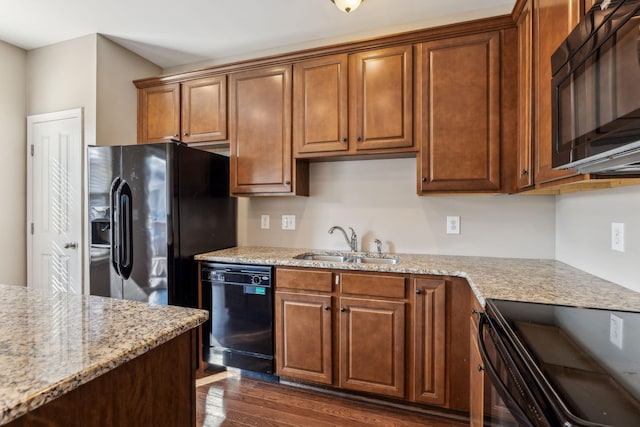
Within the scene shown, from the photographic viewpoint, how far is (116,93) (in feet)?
9.04

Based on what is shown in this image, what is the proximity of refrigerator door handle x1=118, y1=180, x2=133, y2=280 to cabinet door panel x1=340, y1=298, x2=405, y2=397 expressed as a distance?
61.4 inches

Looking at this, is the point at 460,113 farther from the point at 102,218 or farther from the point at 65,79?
the point at 65,79

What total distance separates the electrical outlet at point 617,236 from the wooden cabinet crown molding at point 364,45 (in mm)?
1322

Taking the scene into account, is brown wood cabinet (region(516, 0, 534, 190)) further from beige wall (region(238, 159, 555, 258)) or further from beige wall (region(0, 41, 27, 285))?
beige wall (region(0, 41, 27, 285))

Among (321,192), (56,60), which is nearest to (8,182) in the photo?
(56,60)

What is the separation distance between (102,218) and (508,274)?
8.88ft

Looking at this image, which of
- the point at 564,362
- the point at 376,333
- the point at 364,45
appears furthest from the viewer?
the point at 364,45

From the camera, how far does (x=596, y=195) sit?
162 centimetres

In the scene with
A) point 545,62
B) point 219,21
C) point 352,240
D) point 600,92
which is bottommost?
point 352,240

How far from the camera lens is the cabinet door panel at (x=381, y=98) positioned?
2.16 metres

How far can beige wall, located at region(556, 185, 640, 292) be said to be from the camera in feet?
4.36

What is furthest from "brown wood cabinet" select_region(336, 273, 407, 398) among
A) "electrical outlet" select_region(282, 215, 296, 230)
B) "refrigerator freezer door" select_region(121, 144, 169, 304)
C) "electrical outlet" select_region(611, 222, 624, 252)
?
"refrigerator freezer door" select_region(121, 144, 169, 304)

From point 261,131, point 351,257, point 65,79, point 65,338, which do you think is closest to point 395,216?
point 351,257

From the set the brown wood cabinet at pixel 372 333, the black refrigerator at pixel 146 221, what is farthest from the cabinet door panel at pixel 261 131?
the brown wood cabinet at pixel 372 333
